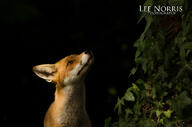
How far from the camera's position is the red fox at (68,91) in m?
3.35

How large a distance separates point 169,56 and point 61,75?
1211mm

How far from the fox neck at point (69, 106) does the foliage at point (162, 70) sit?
0.50 metres

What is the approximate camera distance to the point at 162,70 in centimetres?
283

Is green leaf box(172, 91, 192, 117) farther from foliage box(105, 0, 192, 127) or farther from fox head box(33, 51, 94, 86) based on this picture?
fox head box(33, 51, 94, 86)

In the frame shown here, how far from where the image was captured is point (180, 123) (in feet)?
9.20

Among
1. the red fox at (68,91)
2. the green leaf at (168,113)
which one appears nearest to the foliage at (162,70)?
the green leaf at (168,113)

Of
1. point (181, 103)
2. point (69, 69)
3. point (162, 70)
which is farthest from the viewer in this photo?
point (69, 69)

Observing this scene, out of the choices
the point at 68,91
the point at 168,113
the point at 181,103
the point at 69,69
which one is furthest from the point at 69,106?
the point at 181,103

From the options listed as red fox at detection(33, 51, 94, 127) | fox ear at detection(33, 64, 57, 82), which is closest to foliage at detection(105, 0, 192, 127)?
red fox at detection(33, 51, 94, 127)

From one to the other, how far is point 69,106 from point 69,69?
1.33 feet

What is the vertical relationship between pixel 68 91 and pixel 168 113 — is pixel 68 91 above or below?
above

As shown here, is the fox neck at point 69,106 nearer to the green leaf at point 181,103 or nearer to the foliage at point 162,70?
the foliage at point 162,70

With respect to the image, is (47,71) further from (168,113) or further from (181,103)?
(181,103)

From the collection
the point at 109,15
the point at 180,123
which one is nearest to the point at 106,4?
the point at 109,15
